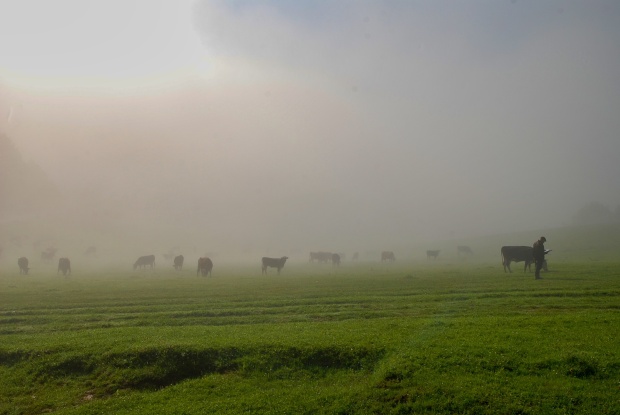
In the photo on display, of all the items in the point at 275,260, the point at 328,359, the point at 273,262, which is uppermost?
the point at 275,260

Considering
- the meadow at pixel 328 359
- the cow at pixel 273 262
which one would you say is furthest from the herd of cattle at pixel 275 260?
the meadow at pixel 328 359

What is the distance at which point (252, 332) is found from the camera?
1712 cm

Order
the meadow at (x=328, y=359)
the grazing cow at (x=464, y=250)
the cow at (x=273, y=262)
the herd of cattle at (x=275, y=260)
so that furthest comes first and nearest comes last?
the grazing cow at (x=464, y=250), the cow at (x=273, y=262), the herd of cattle at (x=275, y=260), the meadow at (x=328, y=359)

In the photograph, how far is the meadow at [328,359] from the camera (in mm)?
11008

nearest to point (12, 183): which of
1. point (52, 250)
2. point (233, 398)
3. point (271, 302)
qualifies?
point (52, 250)

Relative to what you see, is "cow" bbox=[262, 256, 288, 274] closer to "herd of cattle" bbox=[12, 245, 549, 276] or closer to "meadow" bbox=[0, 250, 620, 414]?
"herd of cattle" bbox=[12, 245, 549, 276]

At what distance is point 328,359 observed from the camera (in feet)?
45.9

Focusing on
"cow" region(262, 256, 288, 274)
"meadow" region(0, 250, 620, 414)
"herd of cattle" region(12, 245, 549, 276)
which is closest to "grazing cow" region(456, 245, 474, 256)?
"herd of cattle" region(12, 245, 549, 276)

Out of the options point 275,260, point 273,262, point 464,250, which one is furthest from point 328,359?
point 464,250

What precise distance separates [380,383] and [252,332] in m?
7.00

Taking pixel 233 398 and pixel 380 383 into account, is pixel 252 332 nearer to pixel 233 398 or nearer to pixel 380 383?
pixel 233 398

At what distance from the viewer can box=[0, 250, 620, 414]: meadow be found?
11008 millimetres

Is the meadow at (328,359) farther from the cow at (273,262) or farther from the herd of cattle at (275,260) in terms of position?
the cow at (273,262)

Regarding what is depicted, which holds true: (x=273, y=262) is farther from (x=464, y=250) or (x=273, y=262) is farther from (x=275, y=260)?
(x=464, y=250)
